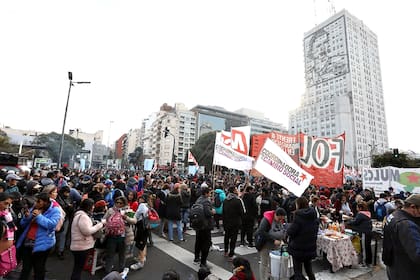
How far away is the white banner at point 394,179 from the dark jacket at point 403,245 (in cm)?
1431

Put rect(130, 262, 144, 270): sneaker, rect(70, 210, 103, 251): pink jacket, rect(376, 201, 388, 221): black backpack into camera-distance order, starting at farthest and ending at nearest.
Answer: rect(376, 201, 388, 221): black backpack → rect(130, 262, 144, 270): sneaker → rect(70, 210, 103, 251): pink jacket

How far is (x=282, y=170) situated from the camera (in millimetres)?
5852

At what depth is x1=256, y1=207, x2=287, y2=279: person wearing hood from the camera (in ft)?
14.3

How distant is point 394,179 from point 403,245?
1473cm

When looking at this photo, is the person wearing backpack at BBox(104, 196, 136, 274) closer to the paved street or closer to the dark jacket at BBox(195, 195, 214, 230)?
the paved street

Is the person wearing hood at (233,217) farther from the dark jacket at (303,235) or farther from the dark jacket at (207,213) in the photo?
the dark jacket at (303,235)

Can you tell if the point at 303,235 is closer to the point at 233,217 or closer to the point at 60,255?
the point at 233,217

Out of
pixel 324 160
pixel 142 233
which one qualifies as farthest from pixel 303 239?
pixel 324 160

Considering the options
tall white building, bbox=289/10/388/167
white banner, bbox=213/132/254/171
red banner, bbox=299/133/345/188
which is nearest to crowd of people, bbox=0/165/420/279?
red banner, bbox=299/133/345/188

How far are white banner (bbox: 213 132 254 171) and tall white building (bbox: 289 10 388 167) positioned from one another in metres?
95.7

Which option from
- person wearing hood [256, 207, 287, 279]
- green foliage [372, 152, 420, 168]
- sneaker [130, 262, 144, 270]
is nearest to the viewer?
person wearing hood [256, 207, 287, 279]

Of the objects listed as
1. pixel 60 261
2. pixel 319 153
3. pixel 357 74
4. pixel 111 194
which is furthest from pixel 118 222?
pixel 357 74

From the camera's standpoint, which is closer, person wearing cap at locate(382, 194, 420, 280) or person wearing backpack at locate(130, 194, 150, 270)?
person wearing cap at locate(382, 194, 420, 280)

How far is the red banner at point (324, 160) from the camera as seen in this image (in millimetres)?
9172
